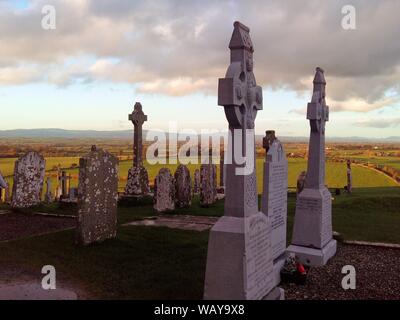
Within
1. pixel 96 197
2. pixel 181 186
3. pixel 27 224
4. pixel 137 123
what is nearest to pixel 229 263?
pixel 96 197

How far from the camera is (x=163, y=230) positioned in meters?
10.7

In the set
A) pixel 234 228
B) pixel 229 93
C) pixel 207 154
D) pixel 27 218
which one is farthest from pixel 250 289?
pixel 207 154

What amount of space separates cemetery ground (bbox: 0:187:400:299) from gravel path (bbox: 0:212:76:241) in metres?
0.57

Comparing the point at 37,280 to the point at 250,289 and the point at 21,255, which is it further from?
the point at 250,289

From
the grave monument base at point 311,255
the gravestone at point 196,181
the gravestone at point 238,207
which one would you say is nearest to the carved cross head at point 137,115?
the gravestone at point 196,181

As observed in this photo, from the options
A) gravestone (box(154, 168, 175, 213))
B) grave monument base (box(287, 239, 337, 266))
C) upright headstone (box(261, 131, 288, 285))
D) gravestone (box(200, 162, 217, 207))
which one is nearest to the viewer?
upright headstone (box(261, 131, 288, 285))

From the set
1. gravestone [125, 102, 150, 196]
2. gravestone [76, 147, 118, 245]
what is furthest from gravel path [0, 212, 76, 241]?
gravestone [125, 102, 150, 196]

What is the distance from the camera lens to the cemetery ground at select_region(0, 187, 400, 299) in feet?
21.7

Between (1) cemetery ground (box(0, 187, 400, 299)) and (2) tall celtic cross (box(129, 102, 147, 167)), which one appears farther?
(2) tall celtic cross (box(129, 102, 147, 167))

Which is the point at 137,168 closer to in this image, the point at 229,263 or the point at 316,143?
the point at 316,143

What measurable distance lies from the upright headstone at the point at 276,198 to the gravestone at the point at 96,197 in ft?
14.0

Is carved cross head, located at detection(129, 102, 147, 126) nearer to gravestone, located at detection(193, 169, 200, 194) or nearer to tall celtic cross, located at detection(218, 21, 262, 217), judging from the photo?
gravestone, located at detection(193, 169, 200, 194)

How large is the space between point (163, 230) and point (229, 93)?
21.3 feet

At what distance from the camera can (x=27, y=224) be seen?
1187 centimetres
